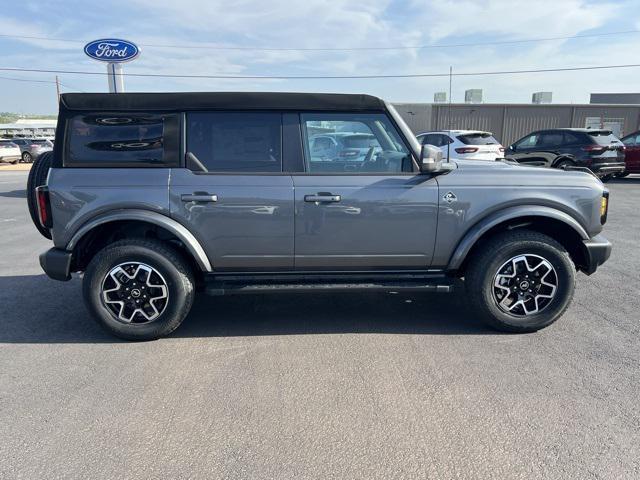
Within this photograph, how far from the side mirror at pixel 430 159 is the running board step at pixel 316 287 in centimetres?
96

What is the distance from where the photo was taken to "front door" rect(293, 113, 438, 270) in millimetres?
3822

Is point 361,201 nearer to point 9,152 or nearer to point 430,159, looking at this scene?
point 430,159

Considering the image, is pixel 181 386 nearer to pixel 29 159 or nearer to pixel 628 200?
pixel 628 200

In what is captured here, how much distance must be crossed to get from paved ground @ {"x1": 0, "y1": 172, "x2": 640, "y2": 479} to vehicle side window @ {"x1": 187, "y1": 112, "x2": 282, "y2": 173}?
4.73ft

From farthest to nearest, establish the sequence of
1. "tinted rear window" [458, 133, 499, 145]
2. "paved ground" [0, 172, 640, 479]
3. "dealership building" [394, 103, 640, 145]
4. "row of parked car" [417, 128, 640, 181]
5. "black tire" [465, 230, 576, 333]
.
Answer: "dealership building" [394, 103, 640, 145]
"tinted rear window" [458, 133, 499, 145]
"row of parked car" [417, 128, 640, 181]
"black tire" [465, 230, 576, 333]
"paved ground" [0, 172, 640, 479]

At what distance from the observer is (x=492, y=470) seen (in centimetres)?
238

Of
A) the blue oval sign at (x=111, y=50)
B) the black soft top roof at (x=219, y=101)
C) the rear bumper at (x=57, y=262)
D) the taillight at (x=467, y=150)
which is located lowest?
the rear bumper at (x=57, y=262)

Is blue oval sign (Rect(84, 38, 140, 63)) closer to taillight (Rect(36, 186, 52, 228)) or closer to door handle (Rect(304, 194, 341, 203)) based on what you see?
taillight (Rect(36, 186, 52, 228))

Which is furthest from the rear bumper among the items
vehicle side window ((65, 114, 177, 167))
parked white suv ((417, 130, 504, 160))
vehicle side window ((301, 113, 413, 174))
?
parked white suv ((417, 130, 504, 160))

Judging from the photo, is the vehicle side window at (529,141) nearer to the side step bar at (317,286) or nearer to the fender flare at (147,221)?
the side step bar at (317,286)

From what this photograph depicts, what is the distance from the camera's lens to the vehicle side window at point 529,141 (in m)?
14.9

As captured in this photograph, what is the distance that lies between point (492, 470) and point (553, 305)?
2.05 meters

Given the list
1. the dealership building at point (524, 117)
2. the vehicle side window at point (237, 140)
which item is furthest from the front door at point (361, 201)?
the dealership building at point (524, 117)

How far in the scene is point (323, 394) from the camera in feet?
→ 10.2
